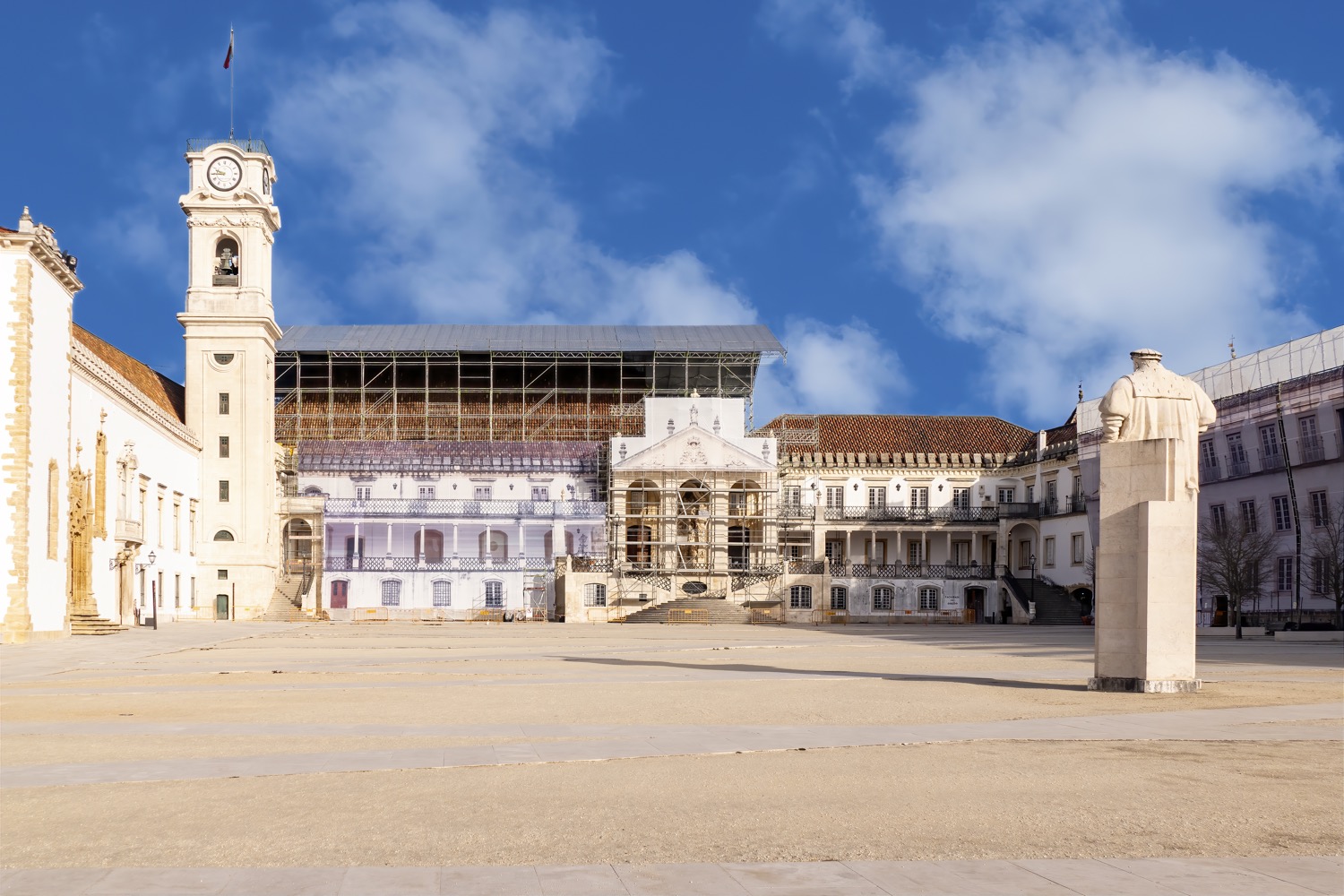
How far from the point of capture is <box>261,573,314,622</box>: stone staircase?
66.4m

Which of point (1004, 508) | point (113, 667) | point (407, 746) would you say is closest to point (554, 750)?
point (407, 746)

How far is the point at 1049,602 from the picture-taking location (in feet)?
233

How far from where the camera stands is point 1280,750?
12930 mm

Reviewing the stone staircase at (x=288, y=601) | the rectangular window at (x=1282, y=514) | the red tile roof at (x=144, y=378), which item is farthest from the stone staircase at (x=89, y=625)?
the rectangular window at (x=1282, y=514)

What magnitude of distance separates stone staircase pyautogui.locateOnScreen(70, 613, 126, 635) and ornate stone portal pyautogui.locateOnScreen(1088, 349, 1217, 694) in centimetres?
3424

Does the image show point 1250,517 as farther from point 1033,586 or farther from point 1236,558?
point 1033,586

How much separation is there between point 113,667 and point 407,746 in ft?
54.1

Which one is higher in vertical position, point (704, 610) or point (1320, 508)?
point (1320, 508)

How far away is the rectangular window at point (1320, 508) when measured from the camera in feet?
182

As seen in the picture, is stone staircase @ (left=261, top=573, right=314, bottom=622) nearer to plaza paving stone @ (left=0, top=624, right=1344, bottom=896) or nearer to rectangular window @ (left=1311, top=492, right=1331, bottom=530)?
rectangular window @ (left=1311, top=492, right=1331, bottom=530)

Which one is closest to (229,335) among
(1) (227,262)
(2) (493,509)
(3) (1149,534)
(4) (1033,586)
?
(1) (227,262)

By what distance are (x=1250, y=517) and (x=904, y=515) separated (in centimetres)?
2098

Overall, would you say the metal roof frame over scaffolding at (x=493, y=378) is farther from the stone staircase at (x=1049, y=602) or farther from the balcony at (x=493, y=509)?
the stone staircase at (x=1049, y=602)

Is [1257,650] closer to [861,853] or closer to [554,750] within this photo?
[554,750]
